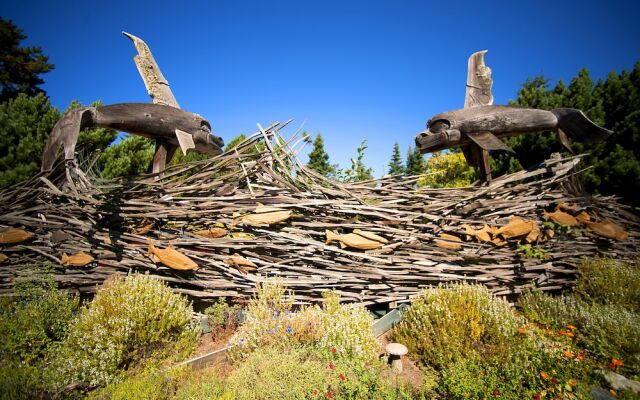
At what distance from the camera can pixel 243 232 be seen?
133 inches

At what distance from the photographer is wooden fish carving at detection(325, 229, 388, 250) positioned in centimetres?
331

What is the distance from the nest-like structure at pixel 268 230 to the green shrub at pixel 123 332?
40 centimetres

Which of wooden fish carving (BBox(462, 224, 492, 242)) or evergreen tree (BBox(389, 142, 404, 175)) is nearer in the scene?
wooden fish carving (BBox(462, 224, 492, 242))

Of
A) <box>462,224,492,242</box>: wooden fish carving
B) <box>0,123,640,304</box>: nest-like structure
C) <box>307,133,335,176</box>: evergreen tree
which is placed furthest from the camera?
<box>307,133,335,176</box>: evergreen tree

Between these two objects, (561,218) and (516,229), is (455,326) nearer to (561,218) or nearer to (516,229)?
(516,229)

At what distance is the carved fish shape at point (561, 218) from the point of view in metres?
3.84

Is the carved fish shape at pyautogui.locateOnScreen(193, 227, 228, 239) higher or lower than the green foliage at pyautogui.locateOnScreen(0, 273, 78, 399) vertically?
higher

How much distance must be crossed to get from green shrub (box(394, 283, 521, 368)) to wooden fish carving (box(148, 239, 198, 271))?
9.46 ft

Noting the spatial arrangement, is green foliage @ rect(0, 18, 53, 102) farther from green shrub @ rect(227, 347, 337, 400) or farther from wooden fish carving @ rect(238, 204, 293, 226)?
green shrub @ rect(227, 347, 337, 400)

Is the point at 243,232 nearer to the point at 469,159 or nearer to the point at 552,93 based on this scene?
the point at 469,159

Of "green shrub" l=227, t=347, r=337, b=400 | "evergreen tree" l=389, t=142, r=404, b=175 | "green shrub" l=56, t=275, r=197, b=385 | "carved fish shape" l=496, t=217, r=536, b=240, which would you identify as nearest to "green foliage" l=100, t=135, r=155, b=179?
"green shrub" l=56, t=275, r=197, b=385

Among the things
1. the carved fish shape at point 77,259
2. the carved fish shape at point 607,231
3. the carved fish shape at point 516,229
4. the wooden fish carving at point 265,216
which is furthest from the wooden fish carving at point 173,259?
the carved fish shape at point 607,231

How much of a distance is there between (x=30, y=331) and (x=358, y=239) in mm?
3941

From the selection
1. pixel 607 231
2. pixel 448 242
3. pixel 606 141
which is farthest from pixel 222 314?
pixel 606 141
